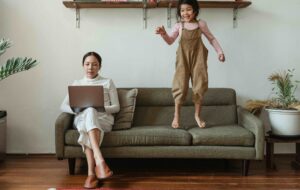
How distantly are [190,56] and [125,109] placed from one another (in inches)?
29.5

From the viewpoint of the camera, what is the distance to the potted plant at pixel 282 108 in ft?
10.7

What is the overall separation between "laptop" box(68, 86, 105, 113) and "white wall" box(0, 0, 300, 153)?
756mm

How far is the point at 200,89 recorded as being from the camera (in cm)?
321

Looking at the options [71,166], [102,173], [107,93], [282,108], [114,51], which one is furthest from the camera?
[114,51]

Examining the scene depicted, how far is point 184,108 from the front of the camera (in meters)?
3.54

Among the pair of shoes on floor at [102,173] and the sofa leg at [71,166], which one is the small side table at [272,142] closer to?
the pair of shoes on floor at [102,173]

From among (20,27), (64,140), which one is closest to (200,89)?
(64,140)

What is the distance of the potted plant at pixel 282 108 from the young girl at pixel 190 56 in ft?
2.07

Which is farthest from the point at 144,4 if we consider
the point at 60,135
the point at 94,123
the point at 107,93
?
the point at 60,135

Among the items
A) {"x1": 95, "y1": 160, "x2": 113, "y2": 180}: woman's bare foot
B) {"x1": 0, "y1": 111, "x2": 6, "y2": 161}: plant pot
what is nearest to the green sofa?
{"x1": 95, "y1": 160, "x2": 113, "y2": 180}: woman's bare foot

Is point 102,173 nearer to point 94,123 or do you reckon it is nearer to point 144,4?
point 94,123

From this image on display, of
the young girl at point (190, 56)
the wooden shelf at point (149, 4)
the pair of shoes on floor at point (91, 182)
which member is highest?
the wooden shelf at point (149, 4)

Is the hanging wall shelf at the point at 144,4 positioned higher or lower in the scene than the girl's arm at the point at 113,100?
higher

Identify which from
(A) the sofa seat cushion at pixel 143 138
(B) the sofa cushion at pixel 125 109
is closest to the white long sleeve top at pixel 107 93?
(B) the sofa cushion at pixel 125 109
